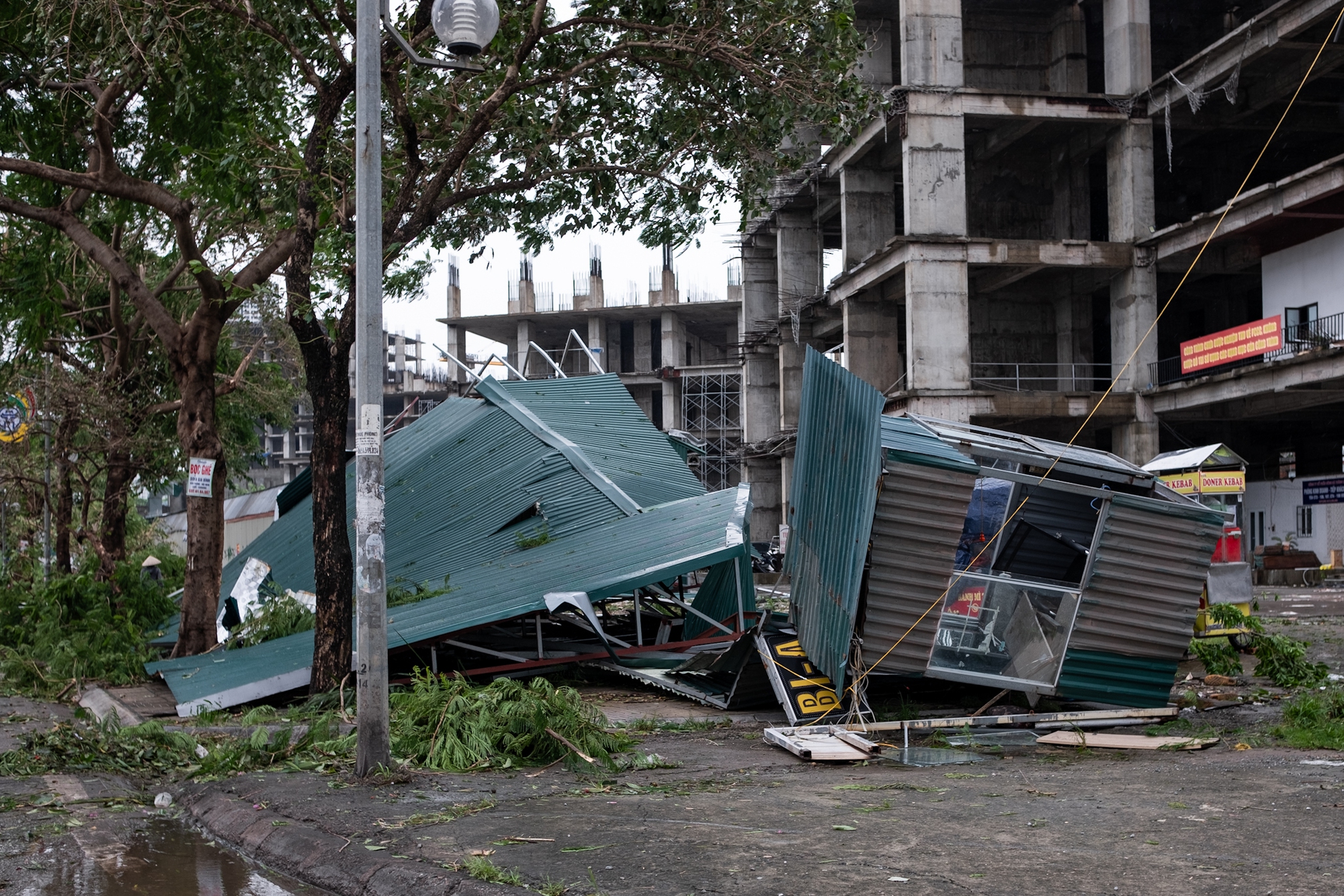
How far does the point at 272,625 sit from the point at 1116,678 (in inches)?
435

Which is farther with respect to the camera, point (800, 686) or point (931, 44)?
point (931, 44)

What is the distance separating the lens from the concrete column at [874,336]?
44.3m

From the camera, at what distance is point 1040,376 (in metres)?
43.4

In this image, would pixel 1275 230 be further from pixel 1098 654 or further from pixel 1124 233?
pixel 1098 654

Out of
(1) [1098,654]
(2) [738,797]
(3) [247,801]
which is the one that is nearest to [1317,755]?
(1) [1098,654]

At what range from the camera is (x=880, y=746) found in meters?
10.0

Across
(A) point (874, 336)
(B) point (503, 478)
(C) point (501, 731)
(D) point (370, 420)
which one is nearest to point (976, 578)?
(C) point (501, 731)

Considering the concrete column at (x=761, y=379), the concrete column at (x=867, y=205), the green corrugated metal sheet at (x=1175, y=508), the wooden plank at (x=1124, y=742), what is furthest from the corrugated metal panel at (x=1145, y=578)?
the concrete column at (x=761, y=379)

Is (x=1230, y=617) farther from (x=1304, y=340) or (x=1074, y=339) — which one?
(x=1074, y=339)

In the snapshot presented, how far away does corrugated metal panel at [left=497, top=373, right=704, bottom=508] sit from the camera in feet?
58.2

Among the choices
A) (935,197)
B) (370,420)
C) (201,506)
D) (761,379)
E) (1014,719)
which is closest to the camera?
(370,420)

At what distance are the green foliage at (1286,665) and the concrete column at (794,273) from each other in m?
38.6

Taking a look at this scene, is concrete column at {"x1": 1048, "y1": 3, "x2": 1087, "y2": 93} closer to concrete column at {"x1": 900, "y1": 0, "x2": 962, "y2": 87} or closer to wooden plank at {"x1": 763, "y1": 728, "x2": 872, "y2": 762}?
concrete column at {"x1": 900, "y1": 0, "x2": 962, "y2": 87}

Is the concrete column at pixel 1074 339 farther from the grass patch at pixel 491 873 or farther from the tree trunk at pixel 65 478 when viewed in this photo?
the grass patch at pixel 491 873
